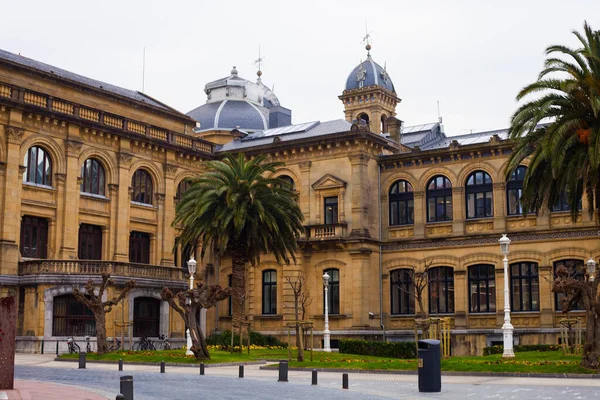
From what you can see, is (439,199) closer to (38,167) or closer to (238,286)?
(238,286)

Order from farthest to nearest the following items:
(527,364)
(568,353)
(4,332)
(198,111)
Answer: (198,111)
(568,353)
(527,364)
(4,332)

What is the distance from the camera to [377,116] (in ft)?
297

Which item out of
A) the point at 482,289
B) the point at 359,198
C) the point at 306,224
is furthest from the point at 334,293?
the point at 482,289

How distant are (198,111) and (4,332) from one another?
56.0 metres

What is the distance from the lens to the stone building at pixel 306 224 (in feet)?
145

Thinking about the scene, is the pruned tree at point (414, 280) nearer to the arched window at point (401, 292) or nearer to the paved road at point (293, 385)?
the arched window at point (401, 292)

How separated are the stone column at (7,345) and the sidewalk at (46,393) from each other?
315 mm

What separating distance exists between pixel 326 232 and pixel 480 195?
31.8 ft

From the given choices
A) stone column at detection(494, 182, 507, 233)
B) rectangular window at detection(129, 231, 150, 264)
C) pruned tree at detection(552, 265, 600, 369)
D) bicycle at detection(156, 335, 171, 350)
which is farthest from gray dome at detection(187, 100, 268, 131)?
pruned tree at detection(552, 265, 600, 369)

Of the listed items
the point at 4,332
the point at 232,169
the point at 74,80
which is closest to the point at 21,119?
the point at 74,80

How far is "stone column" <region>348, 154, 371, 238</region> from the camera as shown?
51344mm

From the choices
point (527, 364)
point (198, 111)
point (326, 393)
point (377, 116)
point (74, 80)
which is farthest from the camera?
point (377, 116)

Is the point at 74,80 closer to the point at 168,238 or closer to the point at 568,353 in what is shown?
the point at 168,238

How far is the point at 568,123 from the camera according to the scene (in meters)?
32.6
